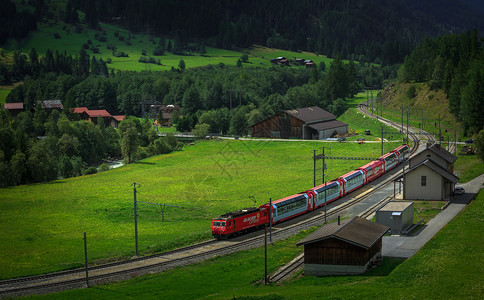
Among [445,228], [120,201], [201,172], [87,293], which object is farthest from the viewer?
[201,172]

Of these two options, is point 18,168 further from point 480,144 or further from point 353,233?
point 480,144

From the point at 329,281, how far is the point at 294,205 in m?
26.7

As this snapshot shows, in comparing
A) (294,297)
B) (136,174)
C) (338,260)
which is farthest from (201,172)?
(294,297)

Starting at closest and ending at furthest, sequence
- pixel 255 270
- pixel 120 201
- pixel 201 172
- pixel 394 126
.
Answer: pixel 255 270 < pixel 120 201 < pixel 201 172 < pixel 394 126

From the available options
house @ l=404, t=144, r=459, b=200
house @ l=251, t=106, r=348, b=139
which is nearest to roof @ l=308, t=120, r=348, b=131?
house @ l=251, t=106, r=348, b=139

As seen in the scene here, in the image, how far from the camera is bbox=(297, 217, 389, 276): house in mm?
51906

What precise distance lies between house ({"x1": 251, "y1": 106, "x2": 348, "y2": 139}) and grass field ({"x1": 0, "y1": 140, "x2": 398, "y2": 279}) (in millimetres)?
7820

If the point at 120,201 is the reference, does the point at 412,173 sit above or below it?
above

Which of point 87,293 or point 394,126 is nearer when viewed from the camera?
point 87,293

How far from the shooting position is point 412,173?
82.2 metres

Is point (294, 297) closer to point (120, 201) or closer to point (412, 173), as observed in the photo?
point (412, 173)

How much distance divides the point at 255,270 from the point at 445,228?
23.2 meters

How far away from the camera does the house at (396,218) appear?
212 feet

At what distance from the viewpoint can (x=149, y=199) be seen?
90.4m
